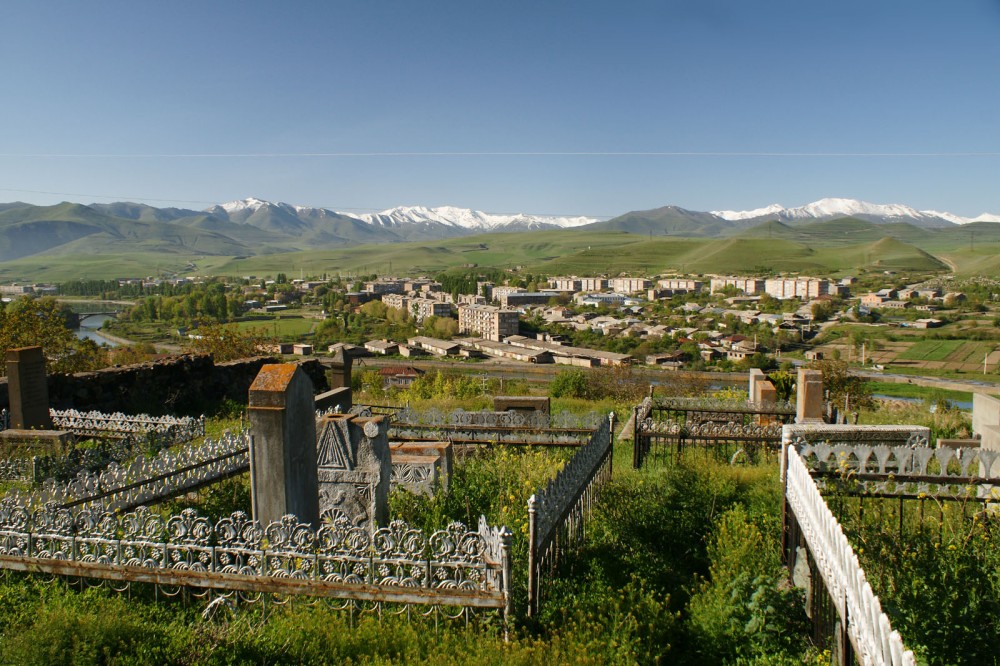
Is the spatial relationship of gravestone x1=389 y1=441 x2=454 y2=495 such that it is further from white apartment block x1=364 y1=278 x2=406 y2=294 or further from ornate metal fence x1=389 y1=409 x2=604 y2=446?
white apartment block x1=364 y1=278 x2=406 y2=294

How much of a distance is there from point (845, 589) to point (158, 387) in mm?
14248

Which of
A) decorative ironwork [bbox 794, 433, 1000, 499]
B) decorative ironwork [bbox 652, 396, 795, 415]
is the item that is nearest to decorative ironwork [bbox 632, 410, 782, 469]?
decorative ironwork [bbox 652, 396, 795, 415]

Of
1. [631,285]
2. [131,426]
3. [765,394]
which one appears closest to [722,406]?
[765,394]

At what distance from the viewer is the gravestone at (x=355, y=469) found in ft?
21.5

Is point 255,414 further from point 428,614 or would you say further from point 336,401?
point 336,401

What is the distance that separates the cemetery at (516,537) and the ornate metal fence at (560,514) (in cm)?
3

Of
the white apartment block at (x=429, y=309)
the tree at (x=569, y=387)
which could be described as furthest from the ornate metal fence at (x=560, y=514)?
the white apartment block at (x=429, y=309)

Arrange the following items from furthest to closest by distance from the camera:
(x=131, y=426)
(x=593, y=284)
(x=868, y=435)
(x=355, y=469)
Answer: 1. (x=593, y=284)
2. (x=131, y=426)
3. (x=868, y=435)
4. (x=355, y=469)

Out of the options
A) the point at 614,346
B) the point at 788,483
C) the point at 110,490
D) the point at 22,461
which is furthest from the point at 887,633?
the point at 614,346

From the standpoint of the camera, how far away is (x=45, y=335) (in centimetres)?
1766

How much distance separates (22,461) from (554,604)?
760cm

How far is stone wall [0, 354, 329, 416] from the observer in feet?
42.0

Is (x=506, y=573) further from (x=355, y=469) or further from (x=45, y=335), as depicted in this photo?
(x=45, y=335)

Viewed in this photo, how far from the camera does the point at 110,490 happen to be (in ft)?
21.0
